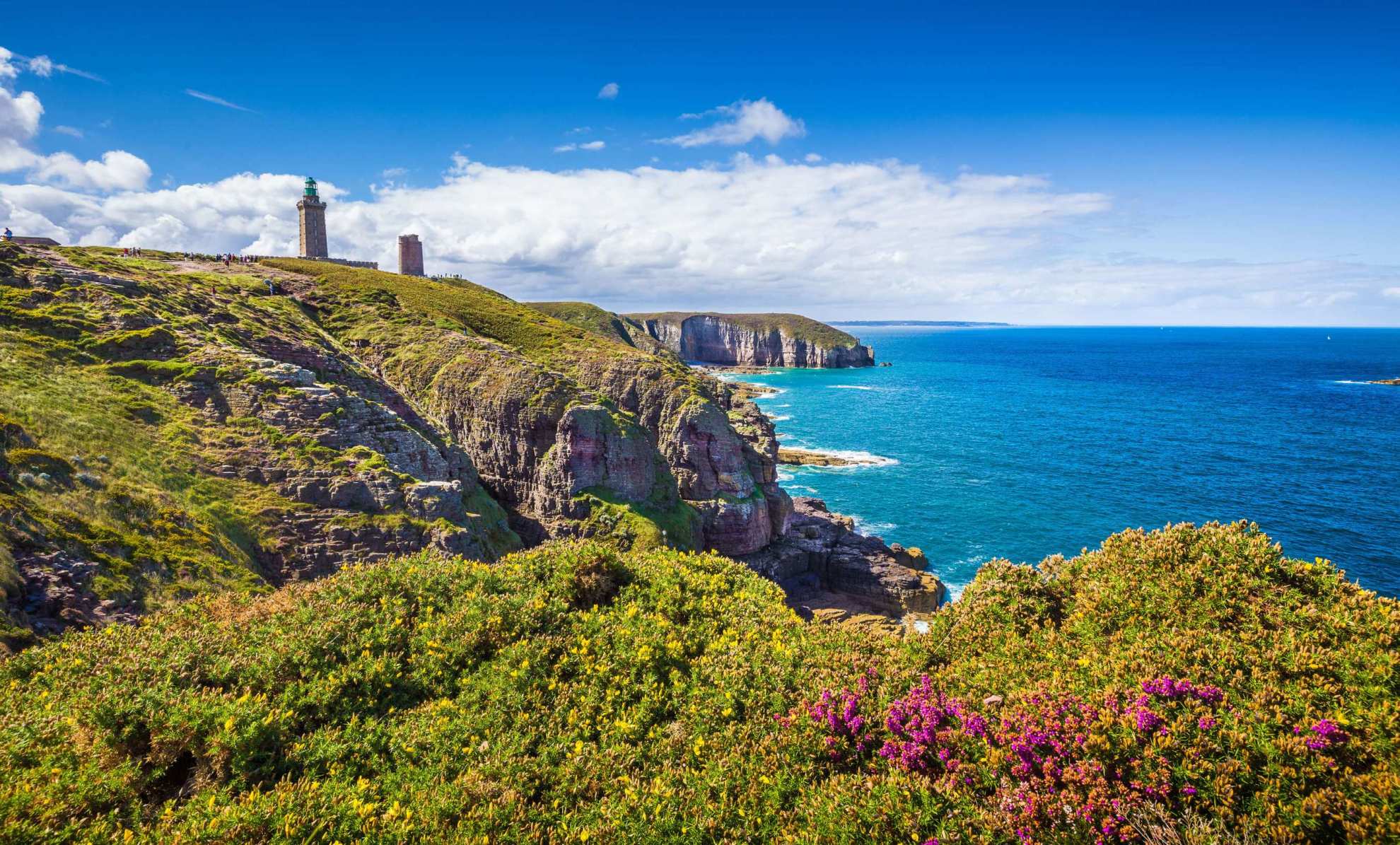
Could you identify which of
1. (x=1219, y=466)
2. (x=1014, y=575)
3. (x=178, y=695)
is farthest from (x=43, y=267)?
(x=1219, y=466)

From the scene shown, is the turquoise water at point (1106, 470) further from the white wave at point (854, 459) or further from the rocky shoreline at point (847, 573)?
the rocky shoreline at point (847, 573)

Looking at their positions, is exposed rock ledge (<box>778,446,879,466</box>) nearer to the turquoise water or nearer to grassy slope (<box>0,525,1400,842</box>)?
the turquoise water

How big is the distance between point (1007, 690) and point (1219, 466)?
3674 inches

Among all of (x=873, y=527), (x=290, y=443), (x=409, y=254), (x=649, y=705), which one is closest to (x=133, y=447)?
(x=290, y=443)

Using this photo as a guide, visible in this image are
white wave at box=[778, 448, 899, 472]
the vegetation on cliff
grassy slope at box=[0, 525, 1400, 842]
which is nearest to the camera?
grassy slope at box=[0, 525, 1400, 842]

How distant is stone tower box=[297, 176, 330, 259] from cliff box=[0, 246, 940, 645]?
28.1m

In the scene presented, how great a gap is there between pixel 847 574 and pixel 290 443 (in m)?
42.1

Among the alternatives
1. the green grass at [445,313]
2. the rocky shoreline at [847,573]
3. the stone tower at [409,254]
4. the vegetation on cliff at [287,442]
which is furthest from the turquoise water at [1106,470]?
the stone tower at [409,254]

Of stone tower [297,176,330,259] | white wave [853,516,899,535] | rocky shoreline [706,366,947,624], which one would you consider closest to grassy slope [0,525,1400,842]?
rocky shoreline [706,366,947,624]

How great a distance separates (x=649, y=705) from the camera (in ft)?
36.3

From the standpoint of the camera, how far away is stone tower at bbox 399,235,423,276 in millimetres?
109562

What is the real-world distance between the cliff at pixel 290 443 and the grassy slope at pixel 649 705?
7798 millimetres

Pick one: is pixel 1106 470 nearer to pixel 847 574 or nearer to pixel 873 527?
pixel 873 527

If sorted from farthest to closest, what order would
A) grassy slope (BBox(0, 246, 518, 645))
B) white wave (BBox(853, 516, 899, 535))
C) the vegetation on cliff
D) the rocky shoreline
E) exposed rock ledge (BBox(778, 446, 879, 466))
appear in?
exposed rock ledge (BBox(778, 446, 879, 466)), white wave (BBox(853, 516, 899, 535)), the rocky shoreline, the vegetation on cliff, grassy slope (BBox(0, 246, 518, 645))
